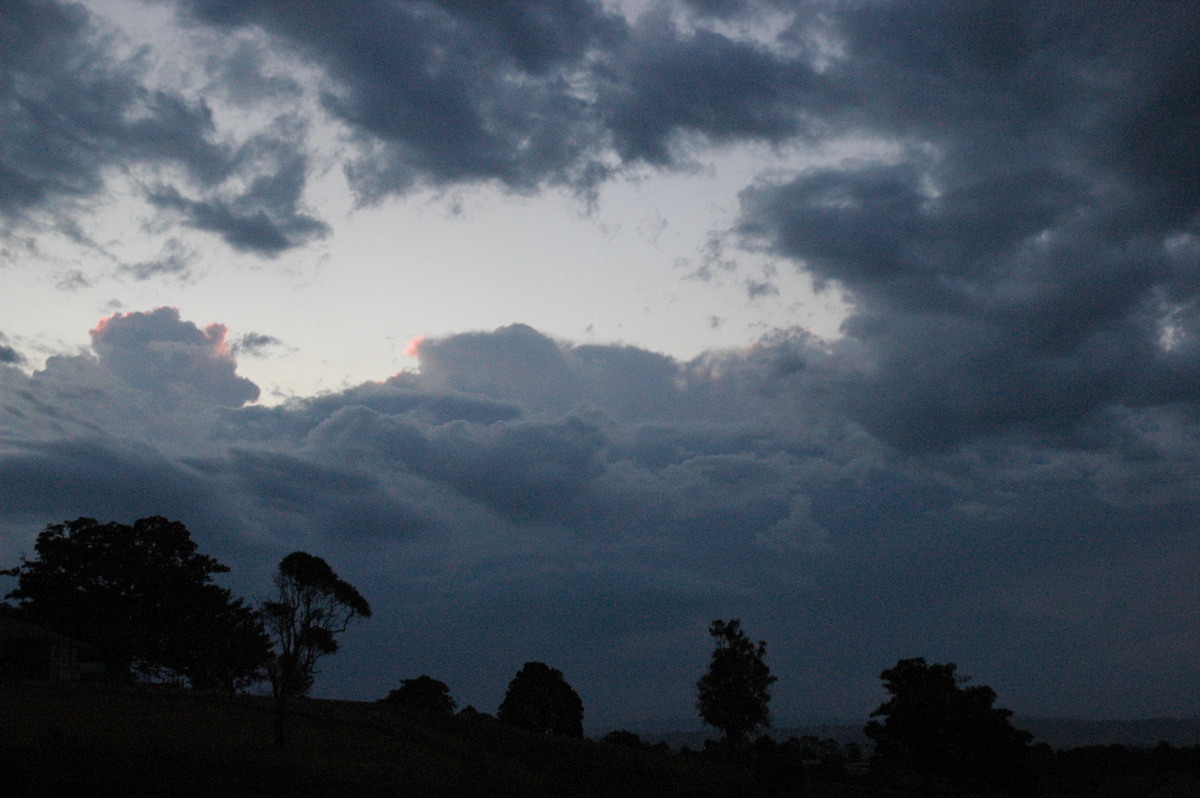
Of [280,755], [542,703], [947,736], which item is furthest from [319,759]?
[542,703]

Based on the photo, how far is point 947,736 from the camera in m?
59.9

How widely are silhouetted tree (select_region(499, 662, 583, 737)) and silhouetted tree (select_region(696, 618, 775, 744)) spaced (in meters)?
19.3

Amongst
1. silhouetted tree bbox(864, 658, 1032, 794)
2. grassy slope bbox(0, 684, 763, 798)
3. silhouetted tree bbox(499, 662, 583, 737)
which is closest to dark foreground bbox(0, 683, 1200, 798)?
grassy slope bbox(0, 684, 763, 798)

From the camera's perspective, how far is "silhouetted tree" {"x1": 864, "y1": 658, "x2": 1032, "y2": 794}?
2317 inches

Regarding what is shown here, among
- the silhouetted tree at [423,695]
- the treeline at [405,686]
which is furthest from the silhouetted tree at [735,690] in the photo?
the silhouetted tree at [423,695]

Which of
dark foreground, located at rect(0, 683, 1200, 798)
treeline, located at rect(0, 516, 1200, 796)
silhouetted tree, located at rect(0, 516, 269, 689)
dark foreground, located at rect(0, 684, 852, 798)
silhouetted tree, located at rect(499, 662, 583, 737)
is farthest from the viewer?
silhouetted tree, located at rect(499, 662, 583, 737)

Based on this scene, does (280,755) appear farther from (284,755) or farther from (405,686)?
(405,686)

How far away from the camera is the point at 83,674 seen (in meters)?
68.9

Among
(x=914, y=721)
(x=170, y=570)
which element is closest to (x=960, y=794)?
(x=914, y=721)

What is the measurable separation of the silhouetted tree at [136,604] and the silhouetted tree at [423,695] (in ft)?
116

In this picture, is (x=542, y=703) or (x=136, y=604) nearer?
(x=136, y=604)

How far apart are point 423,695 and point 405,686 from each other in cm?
454

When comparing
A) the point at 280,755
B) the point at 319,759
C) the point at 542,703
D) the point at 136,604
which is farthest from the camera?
the point at 542,703

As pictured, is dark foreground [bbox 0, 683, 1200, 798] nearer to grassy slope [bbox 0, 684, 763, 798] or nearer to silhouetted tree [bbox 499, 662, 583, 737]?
grassy slope [bbox 0, 684, 763, 798]
